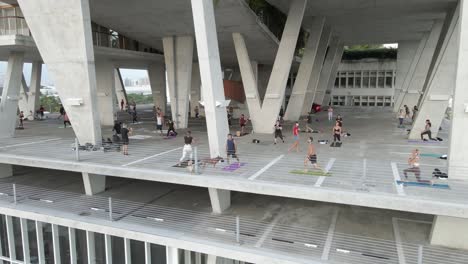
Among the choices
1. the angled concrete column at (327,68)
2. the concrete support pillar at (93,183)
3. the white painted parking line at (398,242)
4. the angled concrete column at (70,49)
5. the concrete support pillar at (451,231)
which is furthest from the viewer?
the angled concrete column at (327,68)

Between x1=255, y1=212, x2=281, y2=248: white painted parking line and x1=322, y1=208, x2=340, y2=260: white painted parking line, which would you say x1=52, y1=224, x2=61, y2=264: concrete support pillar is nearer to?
x1=255, y1=212, x2=281, y2=248: white painted parking line

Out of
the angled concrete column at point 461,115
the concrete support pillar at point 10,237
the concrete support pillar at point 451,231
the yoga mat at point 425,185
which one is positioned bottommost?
the concrete support pillar at point 10,237

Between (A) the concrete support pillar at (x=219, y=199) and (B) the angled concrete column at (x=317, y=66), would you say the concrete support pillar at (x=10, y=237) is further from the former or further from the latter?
(B) the angled concrete column at (x=317, y=66)

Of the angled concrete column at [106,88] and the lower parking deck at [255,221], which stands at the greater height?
the angled concrete column at [106,88]

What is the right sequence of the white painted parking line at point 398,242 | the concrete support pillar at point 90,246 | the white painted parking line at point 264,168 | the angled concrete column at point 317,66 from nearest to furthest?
1. the white painted parking line at point 398,242
2. the white painted parking line at point 264,168
3. the concrete support pillar at point 90,246
4. the angled concrete column at point 317,66

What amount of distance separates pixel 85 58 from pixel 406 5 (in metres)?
21.6

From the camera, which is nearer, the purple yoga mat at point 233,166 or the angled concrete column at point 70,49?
the purple yoga mat at point 233,166

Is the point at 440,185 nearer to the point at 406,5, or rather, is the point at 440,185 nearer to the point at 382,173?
the point at 382,173

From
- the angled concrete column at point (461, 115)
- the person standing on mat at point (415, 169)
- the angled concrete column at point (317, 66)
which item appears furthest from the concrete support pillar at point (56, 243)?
the angled concrete column at point (317, 66)

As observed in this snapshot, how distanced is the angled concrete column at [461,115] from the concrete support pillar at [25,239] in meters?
15.9

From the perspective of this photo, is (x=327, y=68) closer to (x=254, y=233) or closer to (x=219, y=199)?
(x=219, y=199)

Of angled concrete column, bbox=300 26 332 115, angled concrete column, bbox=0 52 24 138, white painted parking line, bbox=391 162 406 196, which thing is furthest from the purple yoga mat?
angled concrete column, bbox=300 26 332 115

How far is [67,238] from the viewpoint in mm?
13977

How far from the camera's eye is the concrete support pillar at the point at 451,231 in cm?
980
